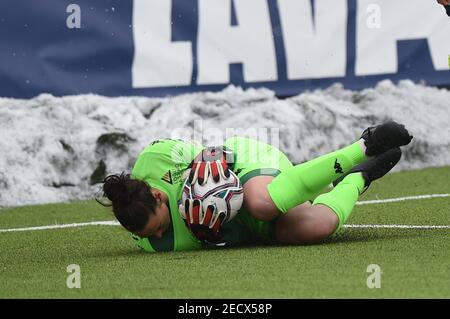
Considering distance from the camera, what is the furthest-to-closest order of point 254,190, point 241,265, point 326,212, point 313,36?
point 313,36
point 326,212
point 254,190
point 241,265

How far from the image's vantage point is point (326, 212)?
4848 millimetres

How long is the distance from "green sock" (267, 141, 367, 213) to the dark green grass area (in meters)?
0.20

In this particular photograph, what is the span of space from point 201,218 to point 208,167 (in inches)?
8.2

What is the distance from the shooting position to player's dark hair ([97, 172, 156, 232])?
15.2ft

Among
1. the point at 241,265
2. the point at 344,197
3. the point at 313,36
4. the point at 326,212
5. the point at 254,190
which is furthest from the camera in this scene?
the point at 313,36

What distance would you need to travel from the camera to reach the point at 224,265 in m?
4.37

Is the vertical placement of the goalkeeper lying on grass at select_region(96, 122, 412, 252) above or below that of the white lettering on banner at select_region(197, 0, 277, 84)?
below

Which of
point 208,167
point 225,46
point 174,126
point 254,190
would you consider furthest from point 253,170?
point 225,46

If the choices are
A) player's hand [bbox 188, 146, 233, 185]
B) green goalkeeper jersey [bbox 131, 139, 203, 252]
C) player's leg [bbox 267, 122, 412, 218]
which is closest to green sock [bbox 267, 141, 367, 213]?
player's leg [bbox 267, 122, 412, 218]

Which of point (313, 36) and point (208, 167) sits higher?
point (313, 36)

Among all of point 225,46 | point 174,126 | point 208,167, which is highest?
point 225,46

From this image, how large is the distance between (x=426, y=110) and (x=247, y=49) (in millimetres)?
1313

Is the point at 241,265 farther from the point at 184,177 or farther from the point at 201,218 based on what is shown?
the point at 184,177

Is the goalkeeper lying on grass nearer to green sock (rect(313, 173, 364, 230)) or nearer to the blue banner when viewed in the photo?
green sock (rect(313, 173, 364, 230))
